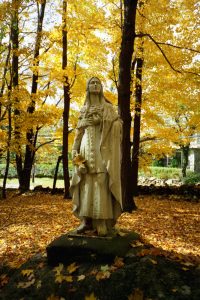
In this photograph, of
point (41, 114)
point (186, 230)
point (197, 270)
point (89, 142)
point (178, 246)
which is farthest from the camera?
point (41, 114)

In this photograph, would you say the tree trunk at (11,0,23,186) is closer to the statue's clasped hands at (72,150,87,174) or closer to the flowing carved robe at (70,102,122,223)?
the flowing carved robe at (70,102,122,223)

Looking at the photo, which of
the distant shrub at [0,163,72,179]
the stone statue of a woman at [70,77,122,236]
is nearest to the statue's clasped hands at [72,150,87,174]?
the stone statue of a woman at [70,77,122,236]

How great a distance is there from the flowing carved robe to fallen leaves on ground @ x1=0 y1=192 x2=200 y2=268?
2.79 feet

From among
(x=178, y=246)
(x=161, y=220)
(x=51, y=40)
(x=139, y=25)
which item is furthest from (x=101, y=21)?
(x=178, y=246)

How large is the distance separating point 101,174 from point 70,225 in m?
4.26

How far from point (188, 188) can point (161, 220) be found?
5769 mm

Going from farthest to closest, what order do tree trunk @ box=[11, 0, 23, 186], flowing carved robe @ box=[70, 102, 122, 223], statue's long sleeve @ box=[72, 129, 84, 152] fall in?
tree trunk @ box=[11, 0, 23, 186] < statue's long sleeve @ box=[72, 129, 84, 152] < flowing carved robe @ box=[70, 102, 122, 223]

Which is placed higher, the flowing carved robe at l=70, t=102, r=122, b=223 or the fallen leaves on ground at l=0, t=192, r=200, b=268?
the flowing carved robe at l=70, t=102, r=122, b=223

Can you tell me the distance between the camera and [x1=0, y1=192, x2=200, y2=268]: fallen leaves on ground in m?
7.00

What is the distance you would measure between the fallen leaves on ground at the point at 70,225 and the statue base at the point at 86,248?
0.19m

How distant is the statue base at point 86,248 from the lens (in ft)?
16.8

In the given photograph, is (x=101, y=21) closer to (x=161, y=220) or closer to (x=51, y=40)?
(x=51, y=40)

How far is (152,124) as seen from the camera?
51.5 ft

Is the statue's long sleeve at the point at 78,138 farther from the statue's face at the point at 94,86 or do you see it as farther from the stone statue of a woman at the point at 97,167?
the statue's face at the point at 94,86
